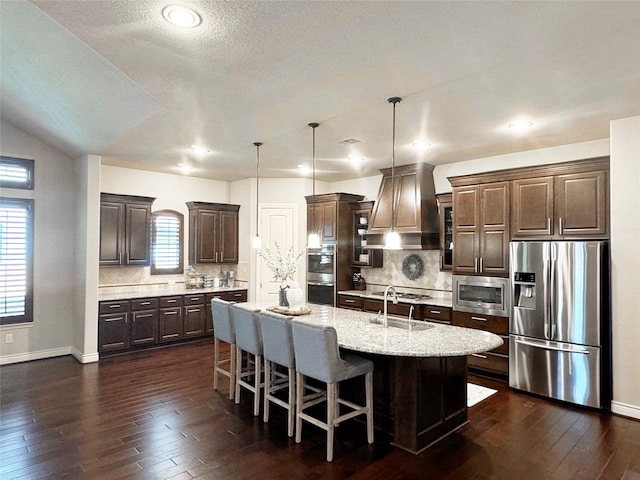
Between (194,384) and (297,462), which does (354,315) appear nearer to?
(297,462)

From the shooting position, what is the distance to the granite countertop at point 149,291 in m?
6.02

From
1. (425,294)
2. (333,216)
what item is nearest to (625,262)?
(425,294)

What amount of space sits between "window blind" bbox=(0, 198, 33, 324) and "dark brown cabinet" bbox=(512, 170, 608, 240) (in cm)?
632

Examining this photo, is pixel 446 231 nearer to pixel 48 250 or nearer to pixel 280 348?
pixel 280 348

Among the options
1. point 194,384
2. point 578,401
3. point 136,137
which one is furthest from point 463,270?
point 136,137

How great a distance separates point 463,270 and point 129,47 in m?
4.26

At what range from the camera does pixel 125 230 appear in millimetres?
6148

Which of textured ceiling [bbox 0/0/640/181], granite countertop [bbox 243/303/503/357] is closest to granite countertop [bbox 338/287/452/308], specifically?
granite countertop [bbox 243/303/503/357]

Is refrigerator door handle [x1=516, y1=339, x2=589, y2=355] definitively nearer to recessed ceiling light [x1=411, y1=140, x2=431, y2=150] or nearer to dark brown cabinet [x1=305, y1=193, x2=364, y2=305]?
recessed ceiling light [x1=411, y1=140, x2=431, y2=150]

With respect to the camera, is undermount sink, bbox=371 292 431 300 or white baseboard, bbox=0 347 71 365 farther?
undermount sink, bbox=371 292 431 300

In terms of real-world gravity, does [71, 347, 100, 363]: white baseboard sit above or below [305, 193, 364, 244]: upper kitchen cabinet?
below

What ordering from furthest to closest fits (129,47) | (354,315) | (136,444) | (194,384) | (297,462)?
(194,384), (354,315), (136,444), (297,462), (129,47)

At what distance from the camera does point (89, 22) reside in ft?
8.02

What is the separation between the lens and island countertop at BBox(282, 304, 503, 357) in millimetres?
2777
